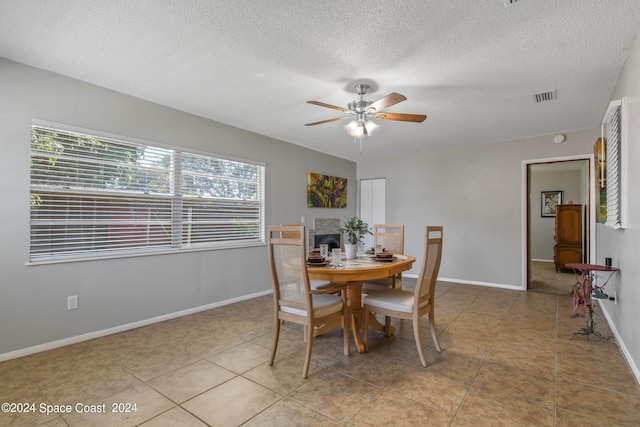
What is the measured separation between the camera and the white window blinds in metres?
2.62

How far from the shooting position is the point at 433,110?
3.64 meters

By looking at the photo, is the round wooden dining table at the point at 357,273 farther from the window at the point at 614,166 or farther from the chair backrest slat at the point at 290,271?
the window at the point at 614,166

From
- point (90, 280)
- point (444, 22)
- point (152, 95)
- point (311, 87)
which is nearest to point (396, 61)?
point (444, 22)

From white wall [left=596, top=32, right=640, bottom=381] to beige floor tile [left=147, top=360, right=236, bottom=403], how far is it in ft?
9.49

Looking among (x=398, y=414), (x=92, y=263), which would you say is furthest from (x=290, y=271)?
(x=92, y=263)

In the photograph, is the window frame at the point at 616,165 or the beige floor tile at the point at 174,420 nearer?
the beige floor tile at the point at 174,420

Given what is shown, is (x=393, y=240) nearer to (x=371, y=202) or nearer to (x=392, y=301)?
(x=392, y=301)

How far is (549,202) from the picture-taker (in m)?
7.80

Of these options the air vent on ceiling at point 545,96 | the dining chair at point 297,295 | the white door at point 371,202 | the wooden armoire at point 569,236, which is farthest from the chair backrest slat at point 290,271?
the wooden armoire at point 569,236

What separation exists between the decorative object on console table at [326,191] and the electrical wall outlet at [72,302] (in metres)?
3.38

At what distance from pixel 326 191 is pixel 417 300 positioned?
3583 mm

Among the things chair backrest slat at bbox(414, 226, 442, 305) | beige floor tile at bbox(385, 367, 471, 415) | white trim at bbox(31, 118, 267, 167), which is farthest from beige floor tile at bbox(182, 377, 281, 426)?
white trim at bbox(31, 118, 267, 167)

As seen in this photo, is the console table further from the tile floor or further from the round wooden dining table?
the round wooden dining table

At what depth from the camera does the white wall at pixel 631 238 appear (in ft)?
6.99
